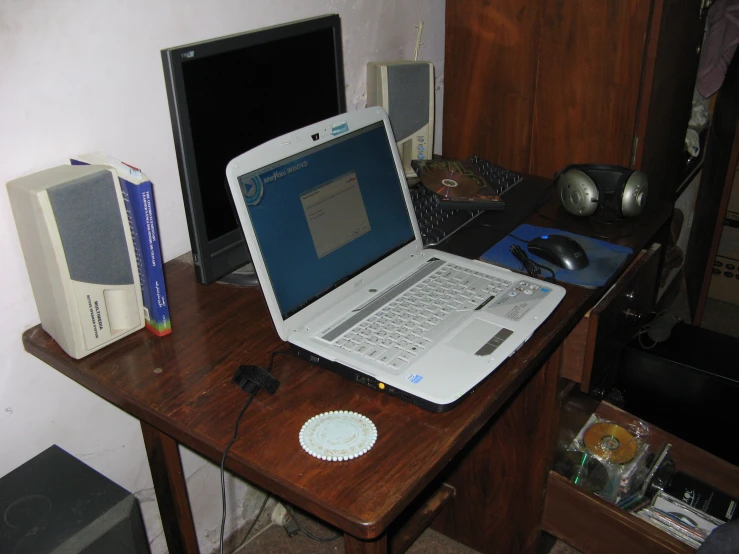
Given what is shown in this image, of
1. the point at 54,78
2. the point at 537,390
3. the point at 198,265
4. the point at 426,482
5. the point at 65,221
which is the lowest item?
the point at 537,390

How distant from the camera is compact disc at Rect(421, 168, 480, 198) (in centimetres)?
139

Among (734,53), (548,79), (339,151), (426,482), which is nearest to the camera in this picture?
(426,482)

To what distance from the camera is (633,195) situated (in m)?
1.32

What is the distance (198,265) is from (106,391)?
238 millimetres

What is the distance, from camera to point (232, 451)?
0.83m

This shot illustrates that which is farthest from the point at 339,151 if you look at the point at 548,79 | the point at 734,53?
the point at 734,53

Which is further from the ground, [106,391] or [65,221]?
[65,221]

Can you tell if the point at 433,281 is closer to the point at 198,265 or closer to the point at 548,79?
the point at 198,265

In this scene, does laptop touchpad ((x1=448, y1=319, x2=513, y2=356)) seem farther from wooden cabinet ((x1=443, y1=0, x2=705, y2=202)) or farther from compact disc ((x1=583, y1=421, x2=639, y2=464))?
wooden cabinet ((x1=443, y1=0, x2=705, y2=202))

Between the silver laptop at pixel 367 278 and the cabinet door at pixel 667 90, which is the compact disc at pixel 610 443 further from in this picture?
the cabinet door at pixel 667 90

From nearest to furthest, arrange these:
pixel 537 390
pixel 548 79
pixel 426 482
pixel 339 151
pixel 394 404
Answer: pixel 426 482 < pixel 394 404 < pixel 339 151 < pixel 537 390 < pixel 548 79

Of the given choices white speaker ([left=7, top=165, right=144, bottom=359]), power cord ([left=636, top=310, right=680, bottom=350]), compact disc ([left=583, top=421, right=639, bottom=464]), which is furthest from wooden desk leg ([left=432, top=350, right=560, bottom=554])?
white speaker ([left=7, top=165, right=144, bottom=359])

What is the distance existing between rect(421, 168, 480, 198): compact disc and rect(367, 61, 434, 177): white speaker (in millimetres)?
88

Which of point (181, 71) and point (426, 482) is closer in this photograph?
point (426, 482)
